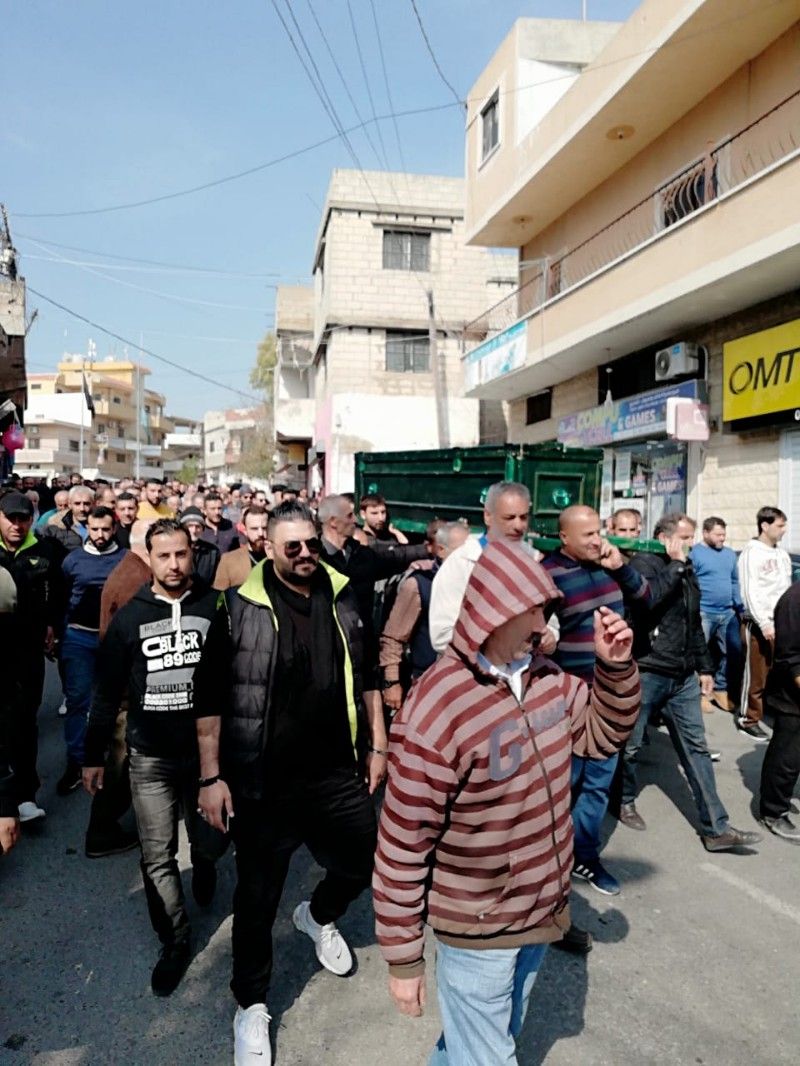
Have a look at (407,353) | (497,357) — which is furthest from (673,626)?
(407,353)

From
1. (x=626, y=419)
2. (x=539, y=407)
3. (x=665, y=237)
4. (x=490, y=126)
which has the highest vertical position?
(x=490, y=126)

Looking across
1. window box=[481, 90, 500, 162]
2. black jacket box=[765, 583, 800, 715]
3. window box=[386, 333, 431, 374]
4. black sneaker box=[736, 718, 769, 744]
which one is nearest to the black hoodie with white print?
black jacket box=[765, 583, 800, 715]

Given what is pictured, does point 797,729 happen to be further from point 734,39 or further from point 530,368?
point 530,368

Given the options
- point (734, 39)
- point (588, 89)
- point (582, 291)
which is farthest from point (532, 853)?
point (588, 89)

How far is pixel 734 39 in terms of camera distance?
941cm

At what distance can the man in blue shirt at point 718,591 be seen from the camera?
7805 mm

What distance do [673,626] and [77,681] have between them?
387 cm

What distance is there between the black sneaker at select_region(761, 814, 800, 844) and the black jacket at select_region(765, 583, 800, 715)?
0.67m

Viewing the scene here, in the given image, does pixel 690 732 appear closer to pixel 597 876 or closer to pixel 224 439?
pixel 597 876

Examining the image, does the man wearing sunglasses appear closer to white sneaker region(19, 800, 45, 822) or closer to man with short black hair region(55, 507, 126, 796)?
white sneaker region(19, 800, 45, 822)

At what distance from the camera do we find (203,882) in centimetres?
370

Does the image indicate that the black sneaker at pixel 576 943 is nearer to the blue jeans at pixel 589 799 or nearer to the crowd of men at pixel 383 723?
the crowd of men at pixel 383 723

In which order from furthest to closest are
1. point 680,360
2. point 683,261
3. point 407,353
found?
point 407,353 → point 680,360 → point 683,261

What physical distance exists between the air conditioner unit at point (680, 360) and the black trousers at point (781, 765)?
7.10 m
